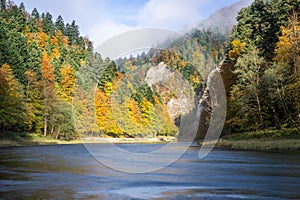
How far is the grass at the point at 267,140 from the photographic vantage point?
39.0 m

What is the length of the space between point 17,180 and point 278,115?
36.1 metres

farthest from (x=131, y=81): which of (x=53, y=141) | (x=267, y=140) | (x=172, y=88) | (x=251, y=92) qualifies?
(x=267, y=140)

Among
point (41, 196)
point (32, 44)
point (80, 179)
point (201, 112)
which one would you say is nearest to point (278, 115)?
point (201, 112)

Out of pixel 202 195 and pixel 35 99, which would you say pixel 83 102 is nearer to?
pixel 35 99

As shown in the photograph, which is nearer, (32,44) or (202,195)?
(202,195)

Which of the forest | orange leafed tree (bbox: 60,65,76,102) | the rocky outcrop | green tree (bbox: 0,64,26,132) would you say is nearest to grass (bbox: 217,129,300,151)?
the forest

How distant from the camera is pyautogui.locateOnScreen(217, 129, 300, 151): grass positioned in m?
39.0

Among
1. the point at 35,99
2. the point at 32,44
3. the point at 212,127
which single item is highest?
the point at 32,44

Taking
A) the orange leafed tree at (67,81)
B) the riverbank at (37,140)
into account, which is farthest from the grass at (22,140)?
the orange leafed tree at (67,81)

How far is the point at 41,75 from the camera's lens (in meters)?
78.1

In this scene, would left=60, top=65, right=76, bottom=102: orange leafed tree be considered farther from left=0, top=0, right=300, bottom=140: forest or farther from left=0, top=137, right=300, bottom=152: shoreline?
left=0, top=137, right=300, bottom=152: shoreline

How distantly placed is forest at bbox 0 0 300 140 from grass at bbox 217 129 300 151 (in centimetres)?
110

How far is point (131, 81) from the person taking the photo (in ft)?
323

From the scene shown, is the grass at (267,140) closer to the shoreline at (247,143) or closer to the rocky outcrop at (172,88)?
the shoreline at (247,143)
